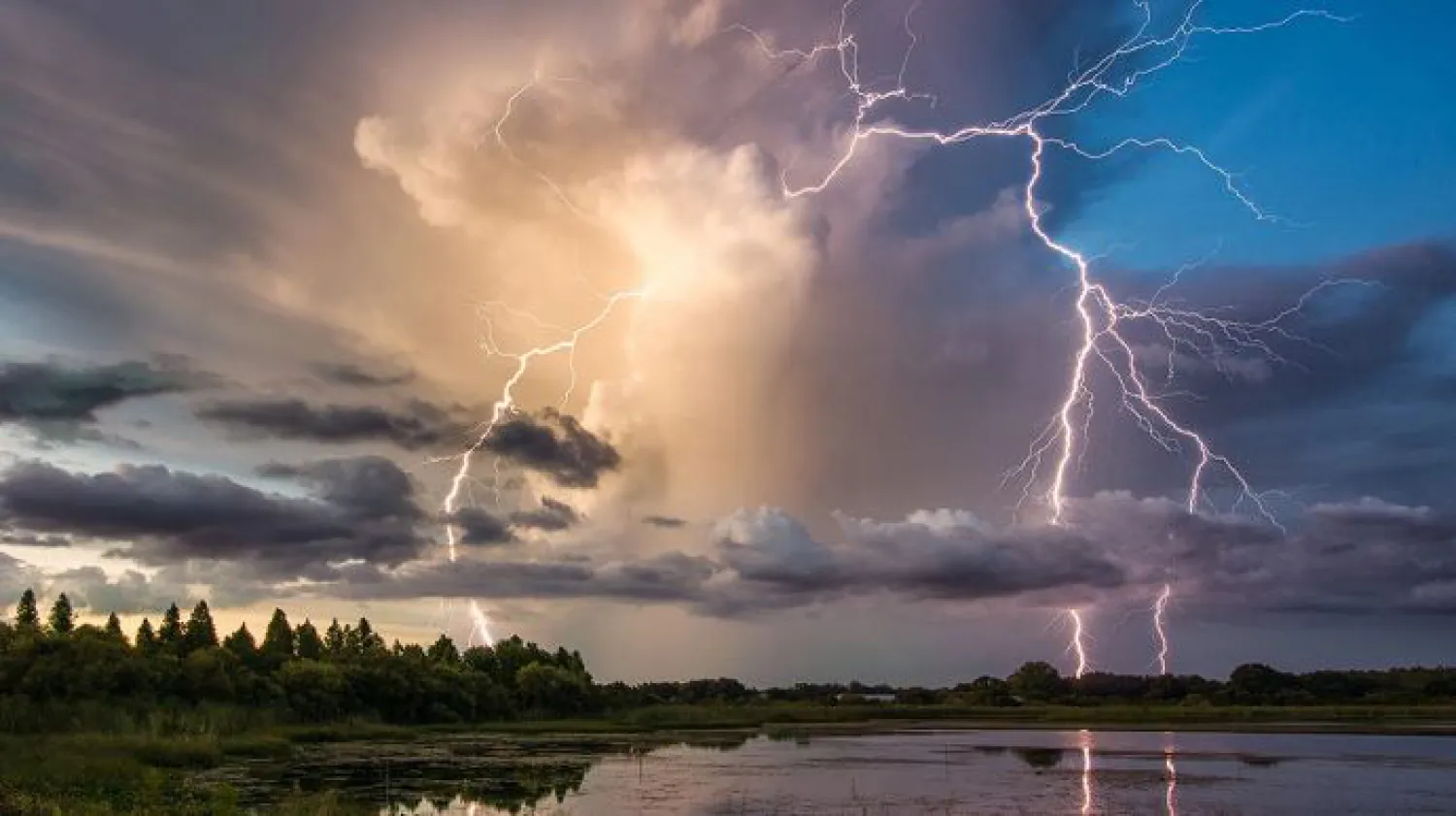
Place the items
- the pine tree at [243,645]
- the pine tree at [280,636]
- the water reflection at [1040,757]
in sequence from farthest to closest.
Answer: the pine tree at [280,636]
the pine tree at [243,645]
the water reflection at [1040,757]

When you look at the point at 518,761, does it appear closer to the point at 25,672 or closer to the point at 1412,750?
the point at 25,672

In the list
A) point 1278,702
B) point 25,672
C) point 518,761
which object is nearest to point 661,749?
point 518,761

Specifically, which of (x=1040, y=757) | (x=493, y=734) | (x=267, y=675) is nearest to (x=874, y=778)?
(x=1040, y=757)

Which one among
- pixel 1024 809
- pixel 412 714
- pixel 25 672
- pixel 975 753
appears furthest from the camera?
pixel 412 714

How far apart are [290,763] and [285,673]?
37.3 m

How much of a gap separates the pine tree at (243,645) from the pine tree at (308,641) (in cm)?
860

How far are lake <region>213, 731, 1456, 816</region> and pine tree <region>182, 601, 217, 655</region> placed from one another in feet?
162

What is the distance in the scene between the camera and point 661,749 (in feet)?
251

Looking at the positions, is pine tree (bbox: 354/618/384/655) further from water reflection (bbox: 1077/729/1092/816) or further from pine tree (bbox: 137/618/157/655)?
water reflection (bbox: 1077/729/1092/816)

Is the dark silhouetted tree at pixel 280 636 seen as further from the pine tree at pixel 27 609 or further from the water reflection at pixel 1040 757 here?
the water reflection at pixel 1040 757

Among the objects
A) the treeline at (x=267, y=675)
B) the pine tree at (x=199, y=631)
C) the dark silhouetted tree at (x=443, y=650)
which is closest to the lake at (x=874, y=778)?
the treeline at (x=267, y=675)

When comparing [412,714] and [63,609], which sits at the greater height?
[63,609]

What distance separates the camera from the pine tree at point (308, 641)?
420 feet

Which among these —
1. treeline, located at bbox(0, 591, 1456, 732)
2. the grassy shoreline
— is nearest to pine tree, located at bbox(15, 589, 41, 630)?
treeline, located at bbox(0, 591, 1456, 732)
